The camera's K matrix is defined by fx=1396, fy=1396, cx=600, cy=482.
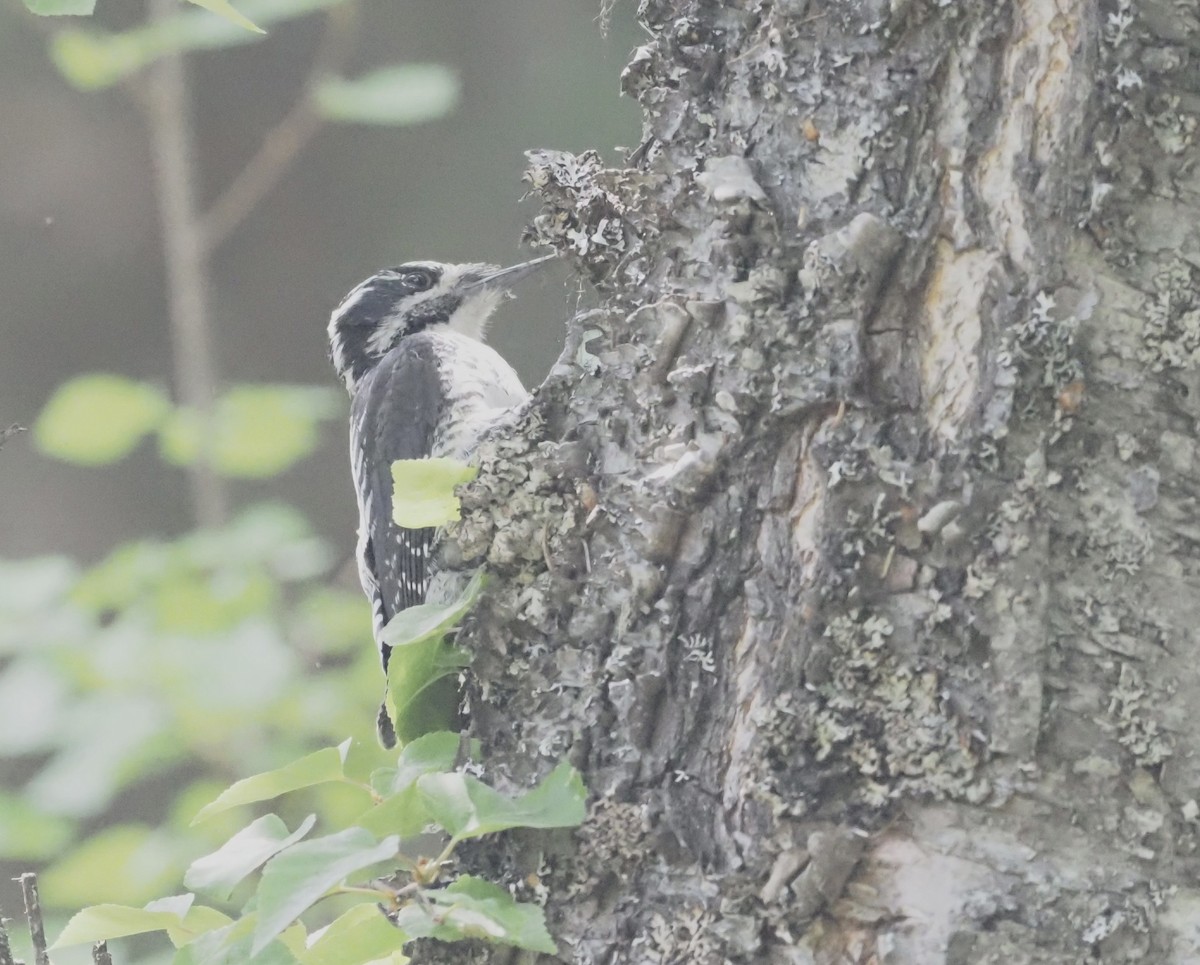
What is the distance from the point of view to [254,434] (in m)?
4.02

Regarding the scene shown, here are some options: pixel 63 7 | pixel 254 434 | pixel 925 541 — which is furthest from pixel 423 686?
pixel 254 434

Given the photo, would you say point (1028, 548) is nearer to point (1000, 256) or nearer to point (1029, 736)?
point (1029, 736)

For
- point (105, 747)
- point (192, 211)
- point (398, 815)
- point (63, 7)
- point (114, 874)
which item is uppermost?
point (192, 211)

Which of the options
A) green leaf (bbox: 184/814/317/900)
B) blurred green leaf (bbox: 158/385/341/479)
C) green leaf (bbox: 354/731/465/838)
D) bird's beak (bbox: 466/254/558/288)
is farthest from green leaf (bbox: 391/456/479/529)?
blurred green leaf (bbox: 158/385/341/479)

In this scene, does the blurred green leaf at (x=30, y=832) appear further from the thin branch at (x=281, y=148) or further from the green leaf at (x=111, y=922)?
the green leaf at (x=111, y=922)

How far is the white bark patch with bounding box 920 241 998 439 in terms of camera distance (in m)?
1.27

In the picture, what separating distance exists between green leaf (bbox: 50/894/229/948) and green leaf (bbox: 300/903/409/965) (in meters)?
0.13

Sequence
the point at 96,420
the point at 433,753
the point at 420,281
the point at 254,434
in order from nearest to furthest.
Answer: the point at 433,753 < the point at 420,281 < the point at 96,420 < the point at 254,434

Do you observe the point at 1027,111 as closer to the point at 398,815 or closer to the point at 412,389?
the point at 398,815

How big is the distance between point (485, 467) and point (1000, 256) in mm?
623

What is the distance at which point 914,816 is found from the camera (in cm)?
123

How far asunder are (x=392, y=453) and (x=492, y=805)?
5.71 feet

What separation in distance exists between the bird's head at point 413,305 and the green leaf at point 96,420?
67cm

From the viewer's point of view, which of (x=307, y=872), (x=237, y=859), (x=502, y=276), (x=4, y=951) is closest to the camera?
(x=307, y=872)
